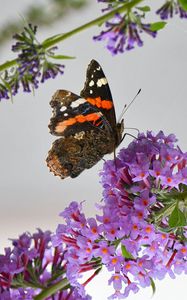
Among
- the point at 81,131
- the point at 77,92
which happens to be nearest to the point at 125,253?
the point at 81,131

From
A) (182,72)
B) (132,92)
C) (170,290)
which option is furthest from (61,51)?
(170,290)

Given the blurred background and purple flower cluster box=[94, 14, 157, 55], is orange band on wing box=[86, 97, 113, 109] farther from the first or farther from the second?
the blurred background

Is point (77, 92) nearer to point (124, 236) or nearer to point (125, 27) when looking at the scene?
point (124, 236)

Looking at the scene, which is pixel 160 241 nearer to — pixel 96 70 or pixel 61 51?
pixel 96 70

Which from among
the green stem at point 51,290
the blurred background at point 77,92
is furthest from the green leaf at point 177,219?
the blurred background at point 77,92

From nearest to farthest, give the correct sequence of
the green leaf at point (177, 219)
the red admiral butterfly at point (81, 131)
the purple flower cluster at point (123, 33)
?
the purple flower cluster at point (123, 33), the green leaf at point (177, 219), the red admiral butterfly at point (81, 131)

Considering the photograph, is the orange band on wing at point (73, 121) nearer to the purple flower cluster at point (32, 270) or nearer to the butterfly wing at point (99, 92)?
the butterfly wing at point (99, 92)
